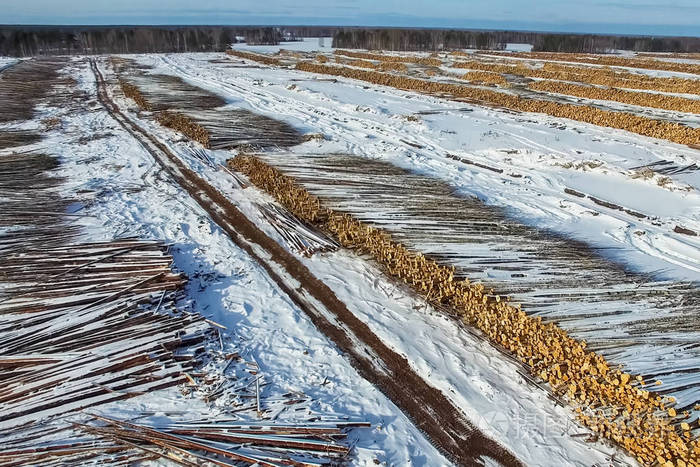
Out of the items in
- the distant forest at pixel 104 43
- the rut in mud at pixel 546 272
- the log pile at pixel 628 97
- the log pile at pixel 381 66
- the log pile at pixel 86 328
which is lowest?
the log pile at pixel 86 328

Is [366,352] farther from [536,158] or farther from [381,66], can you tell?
[381,66]

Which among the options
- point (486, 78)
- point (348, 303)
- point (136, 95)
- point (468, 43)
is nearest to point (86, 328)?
point (348, 303)

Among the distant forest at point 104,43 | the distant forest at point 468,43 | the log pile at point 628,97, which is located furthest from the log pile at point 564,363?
the distant forest at point 468,43

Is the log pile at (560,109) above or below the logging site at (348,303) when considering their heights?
above

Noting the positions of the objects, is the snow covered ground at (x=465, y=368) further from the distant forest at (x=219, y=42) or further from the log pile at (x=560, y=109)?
the distant forest at (x=219, y=42)

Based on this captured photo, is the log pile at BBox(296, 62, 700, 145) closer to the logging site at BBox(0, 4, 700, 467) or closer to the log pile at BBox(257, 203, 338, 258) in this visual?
the logging site at BBox(0, 4, 700, 467)

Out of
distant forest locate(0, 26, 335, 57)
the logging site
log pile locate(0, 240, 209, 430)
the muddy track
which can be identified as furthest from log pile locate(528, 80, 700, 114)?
distant forest locate(0, 26, 335, 57)

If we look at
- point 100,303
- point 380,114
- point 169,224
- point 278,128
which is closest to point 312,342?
point 100,303
